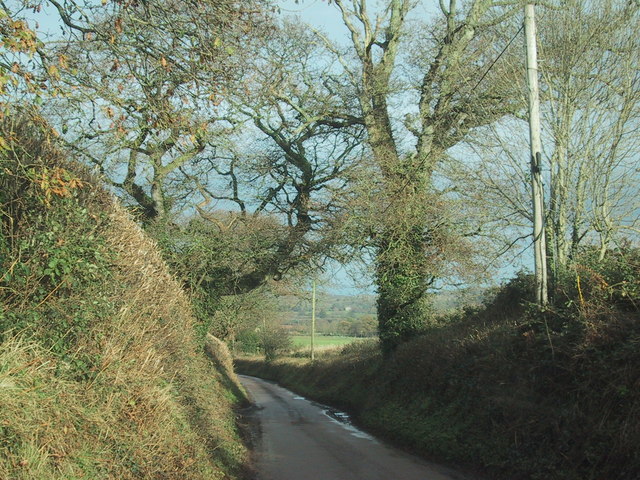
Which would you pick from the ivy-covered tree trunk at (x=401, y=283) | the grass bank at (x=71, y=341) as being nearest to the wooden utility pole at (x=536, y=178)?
the grass bank at (x=71, y=341)

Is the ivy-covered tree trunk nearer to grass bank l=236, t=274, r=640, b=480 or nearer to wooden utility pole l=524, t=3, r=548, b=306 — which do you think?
grass bank l=236, t=274, r=640, b=480

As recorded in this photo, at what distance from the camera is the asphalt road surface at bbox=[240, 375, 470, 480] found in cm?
1055

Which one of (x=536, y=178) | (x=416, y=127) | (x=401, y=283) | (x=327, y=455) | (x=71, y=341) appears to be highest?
(x=416, y=127)

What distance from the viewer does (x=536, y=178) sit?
36.8ft

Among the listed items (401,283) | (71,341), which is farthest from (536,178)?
(71,341)

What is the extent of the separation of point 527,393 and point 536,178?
4.17 metres

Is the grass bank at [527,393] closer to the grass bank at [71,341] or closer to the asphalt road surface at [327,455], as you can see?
the asphalt road surface at [327,455]

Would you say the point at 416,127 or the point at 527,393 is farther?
the point at 416,127

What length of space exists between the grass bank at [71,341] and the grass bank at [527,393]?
5.30m

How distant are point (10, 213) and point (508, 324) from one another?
10.6m

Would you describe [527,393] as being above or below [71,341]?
A: below

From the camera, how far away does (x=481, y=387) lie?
12.2 metres

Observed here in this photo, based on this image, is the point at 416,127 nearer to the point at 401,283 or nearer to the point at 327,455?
the point at 401,283

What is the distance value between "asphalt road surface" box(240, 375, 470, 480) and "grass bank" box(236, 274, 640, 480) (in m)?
0.76
